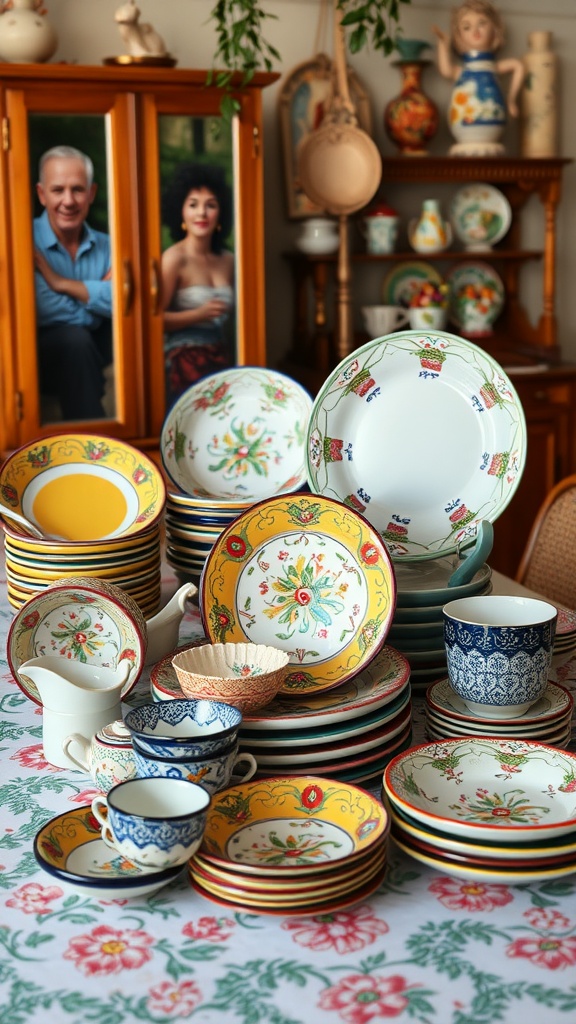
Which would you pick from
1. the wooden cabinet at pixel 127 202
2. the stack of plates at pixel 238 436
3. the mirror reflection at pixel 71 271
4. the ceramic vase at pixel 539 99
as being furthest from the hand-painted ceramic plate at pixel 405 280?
the stack of plates at pixel 238 436

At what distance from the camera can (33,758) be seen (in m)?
1.12

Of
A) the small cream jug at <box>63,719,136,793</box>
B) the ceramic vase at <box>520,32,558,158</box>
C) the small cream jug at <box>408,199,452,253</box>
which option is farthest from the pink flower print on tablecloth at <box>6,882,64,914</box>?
the ceramic vase at <box>520,32,558,158</box>

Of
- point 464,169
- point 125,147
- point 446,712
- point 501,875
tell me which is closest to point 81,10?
point 125,147

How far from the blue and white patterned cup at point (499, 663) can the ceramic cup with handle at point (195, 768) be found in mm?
242

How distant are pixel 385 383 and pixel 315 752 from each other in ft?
1.85

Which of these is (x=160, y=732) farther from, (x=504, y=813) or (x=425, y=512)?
(x=425, y=512)

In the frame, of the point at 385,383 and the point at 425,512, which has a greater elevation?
the point at 385,383

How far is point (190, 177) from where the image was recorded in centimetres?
294

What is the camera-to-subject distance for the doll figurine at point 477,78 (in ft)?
11.1

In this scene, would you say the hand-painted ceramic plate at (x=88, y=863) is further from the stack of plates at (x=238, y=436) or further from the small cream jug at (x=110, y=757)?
the stack of plates at (x=238, y=436)

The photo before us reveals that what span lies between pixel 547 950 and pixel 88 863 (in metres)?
0.35

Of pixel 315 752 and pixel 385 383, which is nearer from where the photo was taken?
pixel 315 752

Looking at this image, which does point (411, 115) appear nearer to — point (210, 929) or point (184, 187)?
point (184, 187)

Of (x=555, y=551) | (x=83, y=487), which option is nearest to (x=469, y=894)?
(x=83, y=487)
